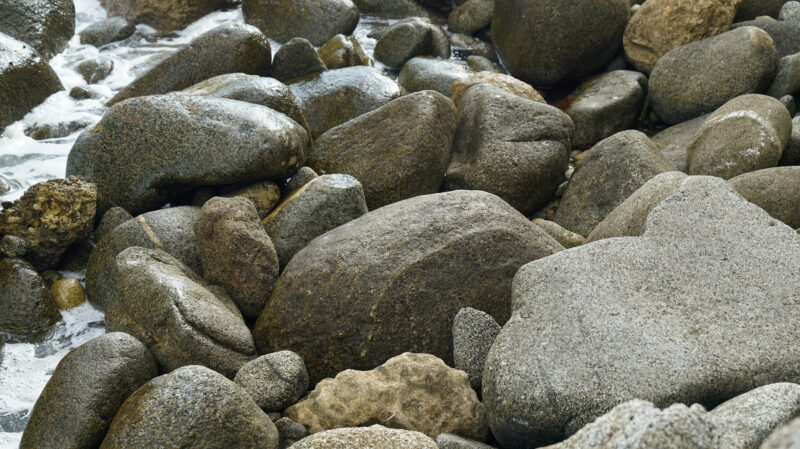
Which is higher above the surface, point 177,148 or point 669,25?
point 177,148

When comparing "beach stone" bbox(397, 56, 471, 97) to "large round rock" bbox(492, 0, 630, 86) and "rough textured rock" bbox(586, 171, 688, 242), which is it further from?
"rough textured rock" bbox(586, 171, 688, 242)

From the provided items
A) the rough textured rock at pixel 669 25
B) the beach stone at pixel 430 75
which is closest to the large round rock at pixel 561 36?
the rough textured rock at pixel 669 25

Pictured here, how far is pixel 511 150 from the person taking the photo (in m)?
6.54

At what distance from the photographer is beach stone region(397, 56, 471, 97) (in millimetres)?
9398

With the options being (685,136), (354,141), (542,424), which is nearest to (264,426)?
(542,424)

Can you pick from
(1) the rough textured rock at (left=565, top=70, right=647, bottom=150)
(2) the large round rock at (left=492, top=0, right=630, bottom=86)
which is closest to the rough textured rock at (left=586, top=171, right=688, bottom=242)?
(1) the rough textured rock at (left=565, top=70, right=647, bottom=150)

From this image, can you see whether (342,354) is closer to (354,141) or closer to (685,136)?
(354,141)

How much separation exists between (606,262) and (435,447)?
1388mm

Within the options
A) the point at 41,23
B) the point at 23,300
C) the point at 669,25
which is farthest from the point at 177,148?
the point at 669,25

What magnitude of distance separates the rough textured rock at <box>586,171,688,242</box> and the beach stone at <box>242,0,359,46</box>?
22.3 ft

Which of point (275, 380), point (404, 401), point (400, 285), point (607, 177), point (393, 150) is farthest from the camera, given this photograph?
point (607, 177)

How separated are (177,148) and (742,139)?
15.9 ft

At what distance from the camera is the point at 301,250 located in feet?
16.5

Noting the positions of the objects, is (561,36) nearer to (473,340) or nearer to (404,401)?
(473,340)
